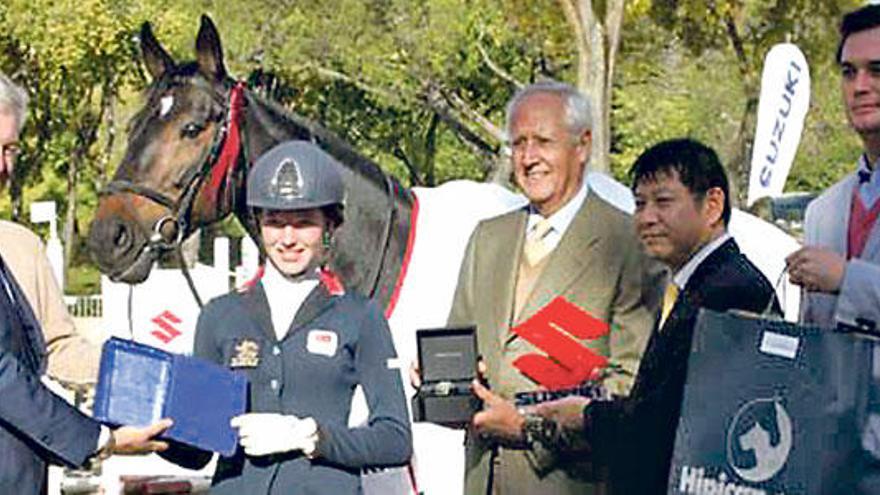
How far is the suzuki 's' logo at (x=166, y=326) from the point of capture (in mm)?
9711

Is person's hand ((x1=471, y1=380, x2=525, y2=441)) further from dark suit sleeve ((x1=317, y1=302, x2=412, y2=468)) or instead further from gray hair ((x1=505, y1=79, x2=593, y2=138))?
gray hair ((x1=505, y1=79, x2=593, y2=138))

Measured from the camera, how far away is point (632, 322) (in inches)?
196

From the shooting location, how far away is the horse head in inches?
284

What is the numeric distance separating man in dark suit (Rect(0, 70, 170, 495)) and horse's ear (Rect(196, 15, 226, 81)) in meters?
2.77

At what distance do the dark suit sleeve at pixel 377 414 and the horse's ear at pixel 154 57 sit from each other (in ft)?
10.2

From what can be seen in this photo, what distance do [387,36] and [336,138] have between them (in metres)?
26.6

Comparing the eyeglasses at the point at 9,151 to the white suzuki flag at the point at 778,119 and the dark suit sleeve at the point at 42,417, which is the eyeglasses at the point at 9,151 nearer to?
the dark suit sleeve at the point at 42,417

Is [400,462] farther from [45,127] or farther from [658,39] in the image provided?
[45,127]

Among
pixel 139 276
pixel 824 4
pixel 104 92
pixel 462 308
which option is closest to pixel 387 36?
pixel 104 92

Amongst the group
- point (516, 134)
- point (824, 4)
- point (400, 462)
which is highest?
point (824, 4)

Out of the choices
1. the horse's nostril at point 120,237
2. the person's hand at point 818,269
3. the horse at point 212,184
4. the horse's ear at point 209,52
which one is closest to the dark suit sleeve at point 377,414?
the person's hand at point 818,269

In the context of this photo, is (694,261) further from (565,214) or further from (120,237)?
(120,237)

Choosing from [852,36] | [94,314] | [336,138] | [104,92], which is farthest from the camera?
[104,92]

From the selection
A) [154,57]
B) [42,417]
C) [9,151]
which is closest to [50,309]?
[9,151]
